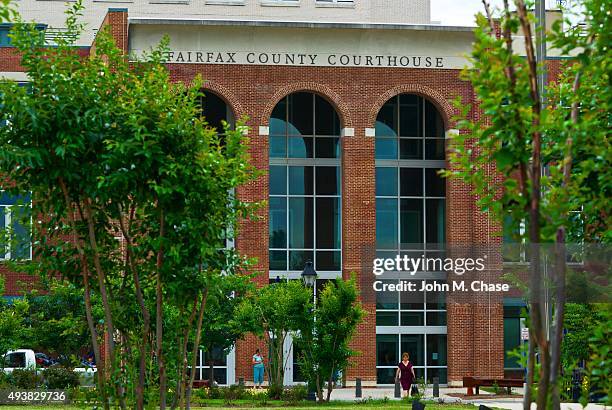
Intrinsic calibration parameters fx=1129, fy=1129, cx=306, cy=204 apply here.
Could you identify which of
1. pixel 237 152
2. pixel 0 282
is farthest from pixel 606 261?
pixel 0 282

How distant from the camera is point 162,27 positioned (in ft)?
154

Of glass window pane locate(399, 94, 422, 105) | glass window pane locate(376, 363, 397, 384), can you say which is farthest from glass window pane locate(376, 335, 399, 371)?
Result: glass window pane locate(399, 94, 422, 105)

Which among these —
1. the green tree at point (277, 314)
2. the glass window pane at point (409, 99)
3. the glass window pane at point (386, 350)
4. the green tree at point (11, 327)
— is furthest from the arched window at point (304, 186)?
the green tree at point (11, 327)

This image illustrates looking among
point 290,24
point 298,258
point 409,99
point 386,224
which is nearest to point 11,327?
point 298,258

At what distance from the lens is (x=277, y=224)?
157 ft

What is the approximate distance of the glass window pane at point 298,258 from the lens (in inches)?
1886

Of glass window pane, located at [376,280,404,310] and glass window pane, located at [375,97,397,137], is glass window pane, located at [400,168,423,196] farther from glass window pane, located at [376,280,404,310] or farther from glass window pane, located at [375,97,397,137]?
glass window pane, located at [376,280,404,310]

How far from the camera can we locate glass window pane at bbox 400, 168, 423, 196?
160 ft

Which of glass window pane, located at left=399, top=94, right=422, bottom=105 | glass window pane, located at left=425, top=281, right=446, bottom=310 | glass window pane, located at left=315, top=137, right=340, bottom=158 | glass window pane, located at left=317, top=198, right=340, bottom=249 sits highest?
glass window pane, located at left=399, top=94, right=422, bottom=105

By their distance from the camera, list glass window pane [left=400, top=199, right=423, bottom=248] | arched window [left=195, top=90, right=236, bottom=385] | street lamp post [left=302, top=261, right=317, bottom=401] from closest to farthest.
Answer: street lamp post [left=302, top=261, right=317, bottom=401]
arched window [left=195, top=90, right=236, bottom=385]
glass window pane [left=400, top=199, right=423, bottom=248]

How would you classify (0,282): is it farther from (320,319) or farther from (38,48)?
(38,48)

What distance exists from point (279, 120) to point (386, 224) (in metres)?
6.40

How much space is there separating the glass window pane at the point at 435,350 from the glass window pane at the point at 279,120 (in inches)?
427

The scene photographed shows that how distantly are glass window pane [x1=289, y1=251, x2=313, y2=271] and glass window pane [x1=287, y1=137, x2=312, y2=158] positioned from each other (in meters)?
4.13
